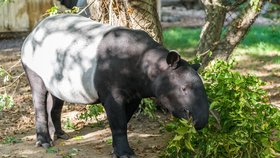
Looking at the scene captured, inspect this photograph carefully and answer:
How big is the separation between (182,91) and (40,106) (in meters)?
1.83

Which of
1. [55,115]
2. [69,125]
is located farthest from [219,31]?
[55,115]

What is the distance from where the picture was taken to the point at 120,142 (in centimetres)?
579

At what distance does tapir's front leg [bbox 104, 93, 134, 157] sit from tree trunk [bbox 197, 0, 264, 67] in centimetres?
278

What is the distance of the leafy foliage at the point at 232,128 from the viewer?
5457 millimetres

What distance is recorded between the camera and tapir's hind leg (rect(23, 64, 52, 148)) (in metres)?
6.37

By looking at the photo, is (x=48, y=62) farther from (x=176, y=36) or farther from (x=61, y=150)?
(x=176, y=36)

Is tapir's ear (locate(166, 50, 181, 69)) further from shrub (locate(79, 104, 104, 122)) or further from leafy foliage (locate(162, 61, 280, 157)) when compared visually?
shrub (locate(79, 104, 104, 122))

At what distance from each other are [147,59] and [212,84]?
3.17 ft

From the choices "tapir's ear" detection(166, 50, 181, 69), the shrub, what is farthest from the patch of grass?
"tapir's ear" detection(166, 50, 181, 69)

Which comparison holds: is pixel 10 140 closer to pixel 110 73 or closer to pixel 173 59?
pixel 110 73

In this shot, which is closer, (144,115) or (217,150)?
(217,150)

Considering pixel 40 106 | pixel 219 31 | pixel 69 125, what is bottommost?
pixel 69 125

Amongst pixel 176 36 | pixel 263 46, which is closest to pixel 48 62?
pixel 263 46

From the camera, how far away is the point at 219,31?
8.51 m
